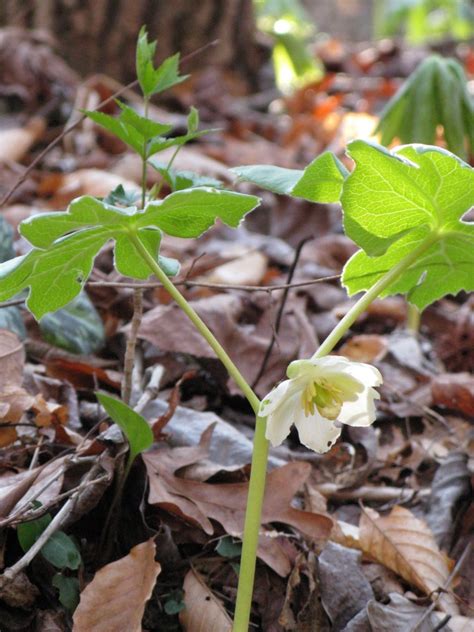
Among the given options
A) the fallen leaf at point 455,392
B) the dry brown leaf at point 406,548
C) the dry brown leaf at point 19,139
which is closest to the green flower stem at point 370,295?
the dry brown leaf at point 406,548

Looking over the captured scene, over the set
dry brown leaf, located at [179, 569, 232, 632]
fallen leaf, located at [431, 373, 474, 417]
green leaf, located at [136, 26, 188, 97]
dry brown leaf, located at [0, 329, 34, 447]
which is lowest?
fallen leaf, located at [431, 373, 474, 417]

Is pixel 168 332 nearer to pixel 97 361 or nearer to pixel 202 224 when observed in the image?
pixel 97 361

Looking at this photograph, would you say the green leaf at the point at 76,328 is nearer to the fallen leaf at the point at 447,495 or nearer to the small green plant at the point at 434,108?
the fallen leaf at the point at 447,495

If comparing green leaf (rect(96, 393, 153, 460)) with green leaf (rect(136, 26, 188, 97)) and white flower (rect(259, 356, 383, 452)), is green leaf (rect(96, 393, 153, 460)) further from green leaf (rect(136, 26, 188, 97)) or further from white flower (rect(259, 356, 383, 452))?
green leaf (rect(136, 26, 188, 97))

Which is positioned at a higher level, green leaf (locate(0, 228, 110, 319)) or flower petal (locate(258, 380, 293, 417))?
green leaf (locate(0, 228, 110, 319))

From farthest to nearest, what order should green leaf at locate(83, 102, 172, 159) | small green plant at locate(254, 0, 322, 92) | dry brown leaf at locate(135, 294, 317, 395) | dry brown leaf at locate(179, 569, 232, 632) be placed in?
small green plant at locate(254, 0, 322, 92) < dry brown leaf at locate(135, 294, 317, 395) < dry brown leaf at locate(179, 569, 232, 632) < green leaf at locate(83, 102, 172, 159)

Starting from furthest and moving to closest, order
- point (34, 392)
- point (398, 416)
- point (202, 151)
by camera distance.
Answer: point (202, 151), point (398, 416), point (34, 392)

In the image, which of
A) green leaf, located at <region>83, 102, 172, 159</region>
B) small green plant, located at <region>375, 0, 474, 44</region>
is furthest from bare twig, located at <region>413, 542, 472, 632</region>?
small green plant, located at <region>375, 0, 474, 44</region>

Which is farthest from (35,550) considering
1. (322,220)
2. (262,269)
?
(322,220)
